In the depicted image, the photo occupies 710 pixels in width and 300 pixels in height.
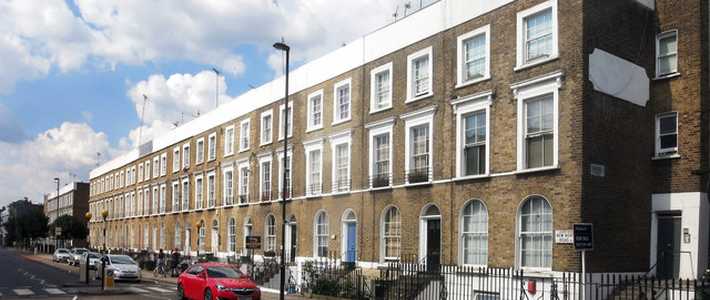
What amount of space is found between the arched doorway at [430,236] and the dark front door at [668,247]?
723cm

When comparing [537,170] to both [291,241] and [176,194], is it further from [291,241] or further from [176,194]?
[176,194]

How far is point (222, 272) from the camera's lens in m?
24.4

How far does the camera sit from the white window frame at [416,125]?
26953 mm

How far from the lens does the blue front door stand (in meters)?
31.5

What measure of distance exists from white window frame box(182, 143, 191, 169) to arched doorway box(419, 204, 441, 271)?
29.9 metres

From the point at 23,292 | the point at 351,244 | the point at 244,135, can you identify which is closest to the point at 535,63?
the point at 351,244

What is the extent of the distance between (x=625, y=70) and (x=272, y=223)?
21.7 meters

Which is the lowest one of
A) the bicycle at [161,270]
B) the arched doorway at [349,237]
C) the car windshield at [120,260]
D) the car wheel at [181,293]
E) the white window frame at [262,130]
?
the bicycle at [161,270]

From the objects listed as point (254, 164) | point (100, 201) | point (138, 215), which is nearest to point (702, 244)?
point (254, 164)

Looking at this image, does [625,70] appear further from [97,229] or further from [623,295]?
[97,229]

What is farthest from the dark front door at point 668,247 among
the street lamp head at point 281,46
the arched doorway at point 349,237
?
the street lamp head at point 281,46

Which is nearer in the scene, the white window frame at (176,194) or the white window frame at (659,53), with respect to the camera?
the white window frame at (659,53)

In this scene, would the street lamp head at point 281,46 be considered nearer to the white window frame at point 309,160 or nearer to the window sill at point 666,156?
the white window frame at point 309,160

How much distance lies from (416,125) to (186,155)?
30.1 meters
